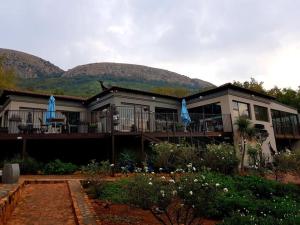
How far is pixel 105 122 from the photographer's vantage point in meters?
18.8

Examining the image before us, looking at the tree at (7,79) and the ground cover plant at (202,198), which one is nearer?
the ground cover plant at (202,198)

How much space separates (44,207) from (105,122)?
35.7 feet

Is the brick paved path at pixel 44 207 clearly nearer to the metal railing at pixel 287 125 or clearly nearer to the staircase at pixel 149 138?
the staircase at pixel 149 138

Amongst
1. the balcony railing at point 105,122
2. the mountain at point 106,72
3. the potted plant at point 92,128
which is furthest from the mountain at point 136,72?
the potted plant at point 92,128

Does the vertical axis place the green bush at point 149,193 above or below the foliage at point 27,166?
below

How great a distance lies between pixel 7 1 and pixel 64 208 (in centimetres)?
1330

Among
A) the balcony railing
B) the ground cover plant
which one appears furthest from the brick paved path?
the balcony railing

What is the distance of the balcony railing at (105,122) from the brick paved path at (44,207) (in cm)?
653

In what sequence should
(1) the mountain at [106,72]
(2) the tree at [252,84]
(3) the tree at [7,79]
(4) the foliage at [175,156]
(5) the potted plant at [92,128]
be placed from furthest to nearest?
(1) the mountain at [106,72] → (2) the tree at [252,84] → (3) the tree at [7,79] → (5) the potted plant at [92,128] → (4) the foliage at [175,156]

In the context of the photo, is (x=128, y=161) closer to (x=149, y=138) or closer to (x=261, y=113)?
(x=149, y=138)

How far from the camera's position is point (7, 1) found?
16500 millimetres

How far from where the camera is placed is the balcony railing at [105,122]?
1695cm

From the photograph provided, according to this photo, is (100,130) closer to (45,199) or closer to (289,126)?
(45,199)

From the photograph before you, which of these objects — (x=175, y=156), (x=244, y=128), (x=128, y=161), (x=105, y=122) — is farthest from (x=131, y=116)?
(x=244, y=128)
